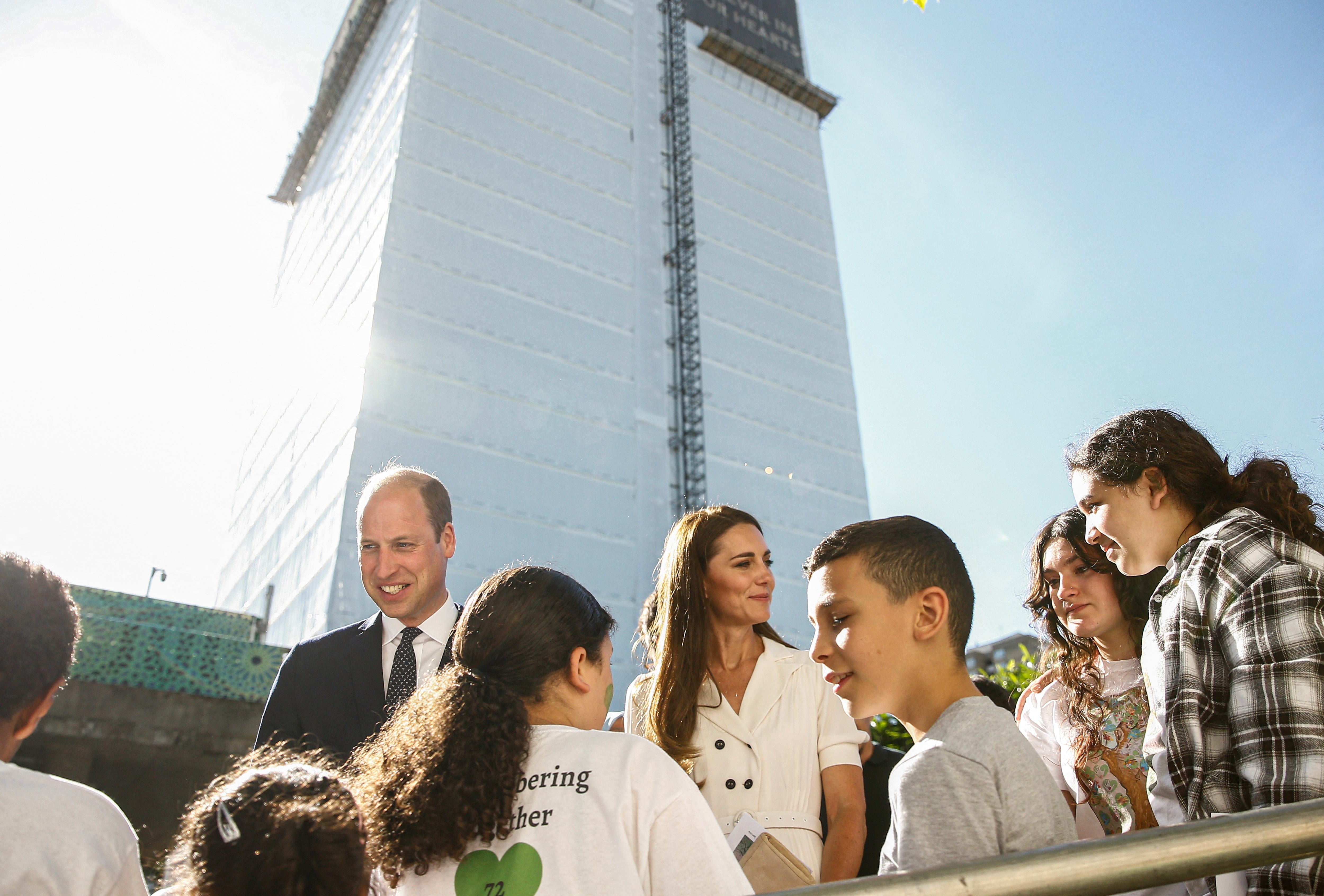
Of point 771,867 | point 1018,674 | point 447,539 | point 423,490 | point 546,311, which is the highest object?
point 546,311

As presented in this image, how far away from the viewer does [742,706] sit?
2.43 m

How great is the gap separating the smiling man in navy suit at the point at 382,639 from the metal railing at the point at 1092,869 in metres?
1.57

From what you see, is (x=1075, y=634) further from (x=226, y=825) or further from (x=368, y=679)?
(x=226, y=825)

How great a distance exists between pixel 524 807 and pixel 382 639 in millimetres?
1472

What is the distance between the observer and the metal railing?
86cm

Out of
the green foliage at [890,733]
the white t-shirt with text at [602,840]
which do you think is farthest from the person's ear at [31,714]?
the green foliage at [890,733]

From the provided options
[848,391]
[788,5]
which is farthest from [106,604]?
[788,5]

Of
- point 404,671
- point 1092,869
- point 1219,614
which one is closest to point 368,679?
point 404,671

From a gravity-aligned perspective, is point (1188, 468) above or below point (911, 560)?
above

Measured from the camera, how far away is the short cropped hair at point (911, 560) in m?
1.77

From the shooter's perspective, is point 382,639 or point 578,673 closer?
point 578,673

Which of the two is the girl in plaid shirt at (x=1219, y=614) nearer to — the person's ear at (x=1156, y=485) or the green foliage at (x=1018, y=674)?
the person's ear at (x=1156, y=485)

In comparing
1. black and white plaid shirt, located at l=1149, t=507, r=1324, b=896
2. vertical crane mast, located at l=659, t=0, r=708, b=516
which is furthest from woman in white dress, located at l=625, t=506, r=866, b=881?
vertical crane mast, located at l=659, t=0, r=708, b=516

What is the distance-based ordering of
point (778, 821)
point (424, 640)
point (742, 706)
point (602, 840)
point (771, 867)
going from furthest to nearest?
1. point (424, 640)
2. point (742, 706)
3. point (778, 821)
4. point (771, 867)
5. point (602, 840)
